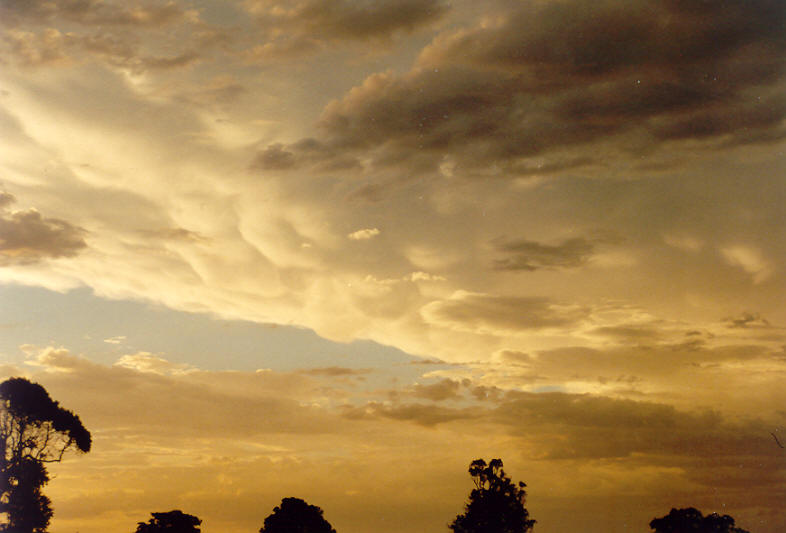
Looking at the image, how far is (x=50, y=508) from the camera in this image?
7975 centimetres

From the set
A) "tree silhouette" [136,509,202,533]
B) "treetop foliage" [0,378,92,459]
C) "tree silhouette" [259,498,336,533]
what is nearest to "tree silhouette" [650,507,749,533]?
"tree silhouette" [259,498,336,533]

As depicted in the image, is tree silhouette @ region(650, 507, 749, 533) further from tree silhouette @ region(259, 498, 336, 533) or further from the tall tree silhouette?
the tall tree silhouette

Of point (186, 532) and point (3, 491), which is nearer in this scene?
point (3, 491)

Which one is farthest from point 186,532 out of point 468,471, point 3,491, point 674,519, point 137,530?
point 674,519

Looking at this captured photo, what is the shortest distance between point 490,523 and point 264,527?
29481 mm

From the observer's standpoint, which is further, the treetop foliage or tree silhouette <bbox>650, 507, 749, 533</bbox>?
tree silhouette <bbox>650, 507, 749, 533</bbox>

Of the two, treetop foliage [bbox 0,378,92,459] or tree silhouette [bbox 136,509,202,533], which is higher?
treetop foliage [bbox 0,378,92,459]

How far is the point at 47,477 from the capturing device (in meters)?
80.3

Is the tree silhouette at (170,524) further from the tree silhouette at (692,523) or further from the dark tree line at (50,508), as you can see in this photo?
the tree silhouette at (692,523)

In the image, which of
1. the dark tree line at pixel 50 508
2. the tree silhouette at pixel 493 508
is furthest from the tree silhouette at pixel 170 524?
the tree silhouette at pixel 493 508

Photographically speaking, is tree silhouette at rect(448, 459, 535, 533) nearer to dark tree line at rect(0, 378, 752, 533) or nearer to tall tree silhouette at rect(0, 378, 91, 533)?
dark tree line at rect(0, 378, 752, 533)

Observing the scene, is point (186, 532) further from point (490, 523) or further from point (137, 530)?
point (490, 523)

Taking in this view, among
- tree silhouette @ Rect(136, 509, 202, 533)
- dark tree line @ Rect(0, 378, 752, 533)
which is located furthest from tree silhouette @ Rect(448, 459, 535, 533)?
tree silhouette @ Rect(136, 509, 202, 533)

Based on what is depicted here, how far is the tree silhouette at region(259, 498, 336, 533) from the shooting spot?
318 feet
